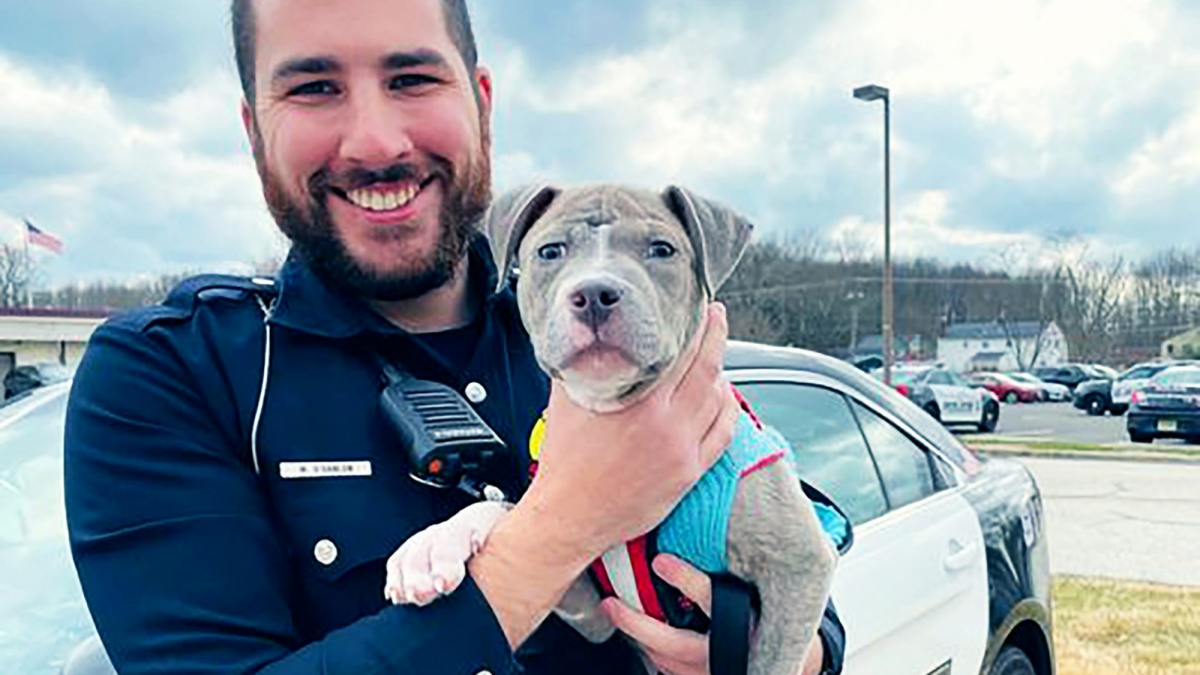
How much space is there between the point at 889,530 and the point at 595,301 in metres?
1.97

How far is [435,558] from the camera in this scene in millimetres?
1453

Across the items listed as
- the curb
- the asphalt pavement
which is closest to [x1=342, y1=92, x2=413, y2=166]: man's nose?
the asphalt pavement

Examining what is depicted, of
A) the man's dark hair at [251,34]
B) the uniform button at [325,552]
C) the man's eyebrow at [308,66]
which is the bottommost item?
the uniform button at [325,552]

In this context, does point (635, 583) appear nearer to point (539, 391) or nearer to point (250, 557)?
point (539, 391)

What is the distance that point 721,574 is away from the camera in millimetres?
1729

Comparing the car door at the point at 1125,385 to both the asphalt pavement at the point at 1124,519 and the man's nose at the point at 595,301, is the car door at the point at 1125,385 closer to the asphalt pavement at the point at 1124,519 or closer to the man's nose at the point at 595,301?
the asphalt pavement at the point at 1124,519

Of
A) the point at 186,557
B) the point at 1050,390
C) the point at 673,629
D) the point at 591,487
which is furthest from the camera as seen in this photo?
the point at 1050,390

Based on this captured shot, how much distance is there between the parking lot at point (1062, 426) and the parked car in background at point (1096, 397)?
0.31 meters

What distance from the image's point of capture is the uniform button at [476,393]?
1808 millimetres

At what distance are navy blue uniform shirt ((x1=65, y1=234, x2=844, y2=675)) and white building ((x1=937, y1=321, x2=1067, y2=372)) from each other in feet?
261

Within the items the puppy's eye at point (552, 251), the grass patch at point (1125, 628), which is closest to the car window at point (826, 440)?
the puppy's eye at point (552, 251)

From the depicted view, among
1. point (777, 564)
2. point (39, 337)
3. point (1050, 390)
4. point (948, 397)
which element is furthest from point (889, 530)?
point (1050, 390)

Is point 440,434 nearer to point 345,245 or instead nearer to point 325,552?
point 325,552

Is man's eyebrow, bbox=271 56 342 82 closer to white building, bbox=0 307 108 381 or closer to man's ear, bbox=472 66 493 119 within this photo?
man's ear, bbox=472 66 493 119
